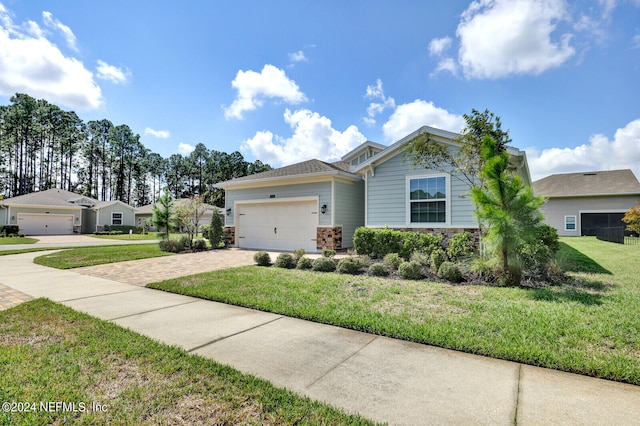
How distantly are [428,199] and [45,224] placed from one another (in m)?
34.9

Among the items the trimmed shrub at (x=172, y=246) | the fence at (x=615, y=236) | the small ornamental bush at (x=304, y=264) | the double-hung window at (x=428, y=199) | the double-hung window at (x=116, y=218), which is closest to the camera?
the small ornamental bush at (x=304, y=264)

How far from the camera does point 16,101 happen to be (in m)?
38.4

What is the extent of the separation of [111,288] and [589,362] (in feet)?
25.2

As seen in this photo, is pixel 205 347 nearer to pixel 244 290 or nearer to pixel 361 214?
pixel 244 290

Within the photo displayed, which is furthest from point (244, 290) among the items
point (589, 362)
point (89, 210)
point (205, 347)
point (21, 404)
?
point (89, 210)

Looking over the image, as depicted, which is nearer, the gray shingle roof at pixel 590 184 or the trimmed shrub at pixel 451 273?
the trimmed shrub at pixel 451 273

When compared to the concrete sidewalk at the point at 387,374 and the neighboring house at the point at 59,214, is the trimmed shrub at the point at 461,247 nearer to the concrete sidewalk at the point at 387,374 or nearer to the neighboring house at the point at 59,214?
the concrete sidewalk at the point at 387,374

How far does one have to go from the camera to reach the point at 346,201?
13.2 meters

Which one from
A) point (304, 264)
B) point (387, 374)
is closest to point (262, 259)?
point (304, 264)

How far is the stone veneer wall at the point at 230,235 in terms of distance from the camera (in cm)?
1549

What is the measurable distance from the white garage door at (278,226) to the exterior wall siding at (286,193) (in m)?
0.37

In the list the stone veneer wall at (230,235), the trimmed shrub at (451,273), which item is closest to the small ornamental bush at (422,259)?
the trimmed shrub at (451,273)

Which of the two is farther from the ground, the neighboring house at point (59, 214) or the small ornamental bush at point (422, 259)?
the neighboring house at point (59, 214)

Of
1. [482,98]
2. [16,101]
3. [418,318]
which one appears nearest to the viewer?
[418,318]
